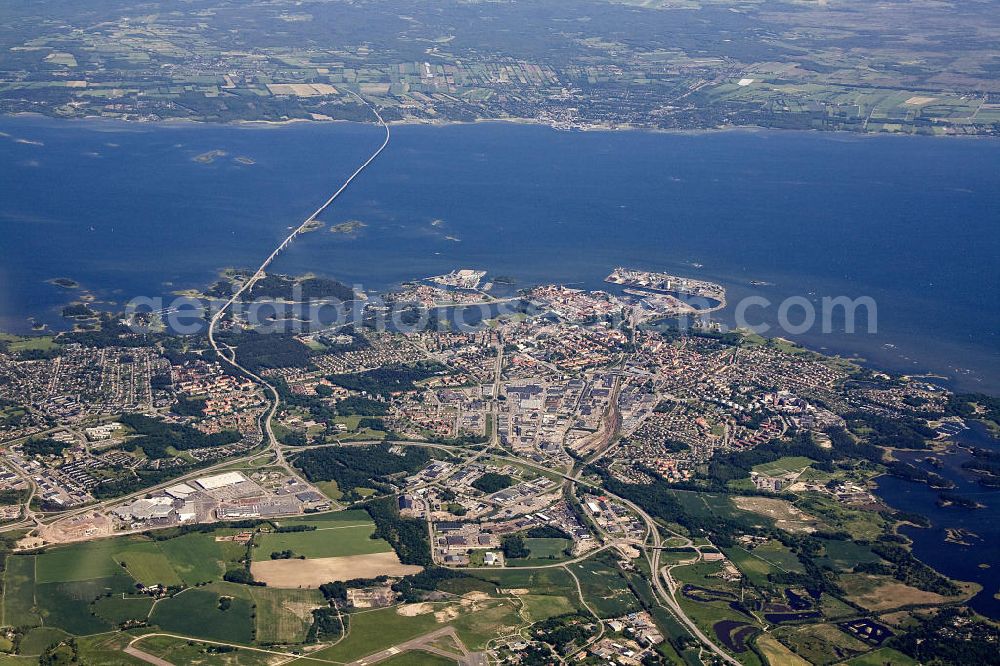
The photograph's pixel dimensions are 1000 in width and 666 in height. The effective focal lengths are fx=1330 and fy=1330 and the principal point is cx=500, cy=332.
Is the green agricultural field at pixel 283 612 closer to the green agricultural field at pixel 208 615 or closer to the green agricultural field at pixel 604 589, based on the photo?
the green agricultural field at pixel 208 615

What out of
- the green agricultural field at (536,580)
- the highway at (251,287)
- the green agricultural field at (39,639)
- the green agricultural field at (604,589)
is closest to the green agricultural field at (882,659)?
the green agricultural field at (604,589)

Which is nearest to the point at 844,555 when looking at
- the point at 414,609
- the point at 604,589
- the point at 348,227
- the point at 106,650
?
the point at 604,589

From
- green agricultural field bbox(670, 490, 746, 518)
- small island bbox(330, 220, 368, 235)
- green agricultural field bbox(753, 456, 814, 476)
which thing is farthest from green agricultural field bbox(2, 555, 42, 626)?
small island bbox(330, 220, 368, 235)

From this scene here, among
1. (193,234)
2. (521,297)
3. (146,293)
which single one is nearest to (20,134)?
(193,234)

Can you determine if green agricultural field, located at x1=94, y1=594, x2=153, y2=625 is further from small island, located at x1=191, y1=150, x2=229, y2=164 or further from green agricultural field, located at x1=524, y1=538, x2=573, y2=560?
small island, located at x1=191, y1=150, x2=229, y2=164

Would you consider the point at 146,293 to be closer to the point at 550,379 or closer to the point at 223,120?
the point at 550,379

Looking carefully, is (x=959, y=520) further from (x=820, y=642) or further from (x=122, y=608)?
(x=122, y=608)
